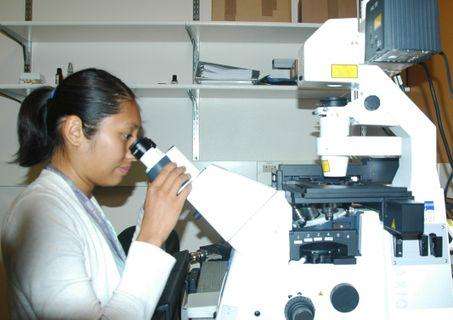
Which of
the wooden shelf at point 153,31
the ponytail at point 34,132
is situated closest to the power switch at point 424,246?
the ponytail at point 34,132

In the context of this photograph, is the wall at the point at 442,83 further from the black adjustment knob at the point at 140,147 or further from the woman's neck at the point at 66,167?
Result: the woman's neck at the point at 66,167

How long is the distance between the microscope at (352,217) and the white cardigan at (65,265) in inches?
6.7

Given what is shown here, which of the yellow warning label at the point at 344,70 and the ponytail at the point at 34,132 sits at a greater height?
the yellow warning label at the point at 344,70

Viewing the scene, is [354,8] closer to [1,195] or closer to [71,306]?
[71,306]

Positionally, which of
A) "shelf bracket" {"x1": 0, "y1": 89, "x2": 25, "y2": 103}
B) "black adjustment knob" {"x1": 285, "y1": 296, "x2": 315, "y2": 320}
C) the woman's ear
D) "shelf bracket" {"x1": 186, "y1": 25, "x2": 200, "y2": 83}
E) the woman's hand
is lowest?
"black adjustment knob" {"x1": 285, "y1": 296, "x2": 315, "y2": 320}

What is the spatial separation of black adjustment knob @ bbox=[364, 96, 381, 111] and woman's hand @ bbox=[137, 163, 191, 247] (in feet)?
1.52

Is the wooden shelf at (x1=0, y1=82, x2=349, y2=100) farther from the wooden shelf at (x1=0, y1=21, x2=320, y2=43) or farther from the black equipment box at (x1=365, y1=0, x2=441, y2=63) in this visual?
the black equipment box at (x1=365, y1=0, x2=441, y2=63)

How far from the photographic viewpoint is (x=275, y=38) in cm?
165

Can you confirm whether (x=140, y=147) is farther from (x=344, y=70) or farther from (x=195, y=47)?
(x=195, y=47)

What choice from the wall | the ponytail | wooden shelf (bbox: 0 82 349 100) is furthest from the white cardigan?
the wall

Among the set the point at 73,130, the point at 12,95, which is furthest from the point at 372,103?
the point at 12,95

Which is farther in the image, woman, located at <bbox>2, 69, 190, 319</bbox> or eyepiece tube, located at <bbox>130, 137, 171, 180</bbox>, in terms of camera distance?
eyepiece tube, located at <bbox>130, 137, 171, 180</bbox>

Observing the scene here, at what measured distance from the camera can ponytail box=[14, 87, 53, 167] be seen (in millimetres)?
865

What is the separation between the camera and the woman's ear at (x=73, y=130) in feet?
2.57
